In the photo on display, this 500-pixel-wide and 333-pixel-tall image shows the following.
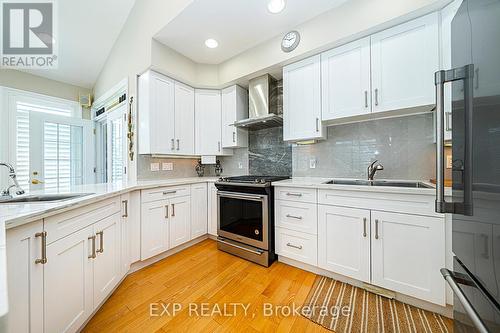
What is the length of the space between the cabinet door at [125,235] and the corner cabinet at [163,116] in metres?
0.84

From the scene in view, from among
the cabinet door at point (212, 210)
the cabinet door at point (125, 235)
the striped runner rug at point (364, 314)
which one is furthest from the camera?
the cabinet door at point (212, 210)

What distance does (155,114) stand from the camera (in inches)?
101

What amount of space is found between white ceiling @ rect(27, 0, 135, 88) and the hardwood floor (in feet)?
11.4

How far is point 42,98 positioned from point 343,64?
4.69m

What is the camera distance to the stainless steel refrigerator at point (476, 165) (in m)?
0.57

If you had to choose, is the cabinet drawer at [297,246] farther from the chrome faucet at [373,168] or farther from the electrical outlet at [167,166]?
the electrical outlet at [167,166]

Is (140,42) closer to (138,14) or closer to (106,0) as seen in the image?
(138,14)

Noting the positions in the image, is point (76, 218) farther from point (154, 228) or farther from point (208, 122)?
point (208, 122)

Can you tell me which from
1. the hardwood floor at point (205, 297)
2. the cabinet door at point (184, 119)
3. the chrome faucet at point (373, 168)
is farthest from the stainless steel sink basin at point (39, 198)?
the chrome faucet at point (373, 168)

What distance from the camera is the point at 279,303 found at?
5.15 ft

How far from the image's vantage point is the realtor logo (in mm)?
2459

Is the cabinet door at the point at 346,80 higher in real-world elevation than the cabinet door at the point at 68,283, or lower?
higher

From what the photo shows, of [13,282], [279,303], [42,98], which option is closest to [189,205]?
[279,303]

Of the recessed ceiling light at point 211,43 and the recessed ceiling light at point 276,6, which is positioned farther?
the recessed ceiling light at point 211,43
